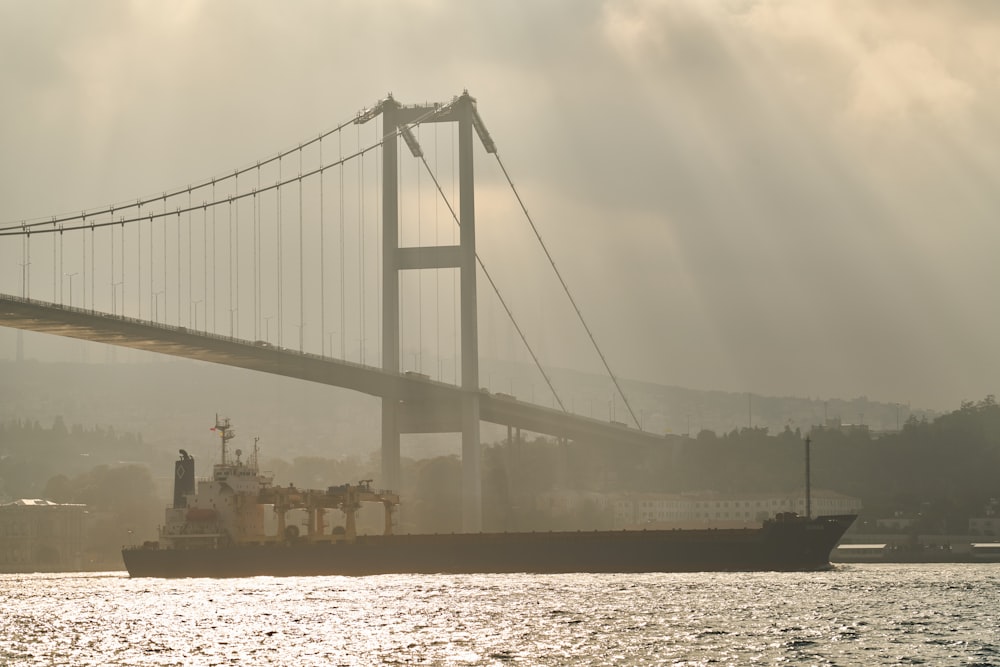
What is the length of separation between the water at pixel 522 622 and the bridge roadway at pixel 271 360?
1143cm

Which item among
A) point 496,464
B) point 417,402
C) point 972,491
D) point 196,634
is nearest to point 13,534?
point 496,464

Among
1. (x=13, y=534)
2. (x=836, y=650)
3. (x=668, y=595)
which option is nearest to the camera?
(x=836, y=650)

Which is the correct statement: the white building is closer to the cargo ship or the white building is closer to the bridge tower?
the bridge tower

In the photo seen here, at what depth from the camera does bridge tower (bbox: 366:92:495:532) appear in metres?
80.0

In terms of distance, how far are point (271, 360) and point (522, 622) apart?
118 feet

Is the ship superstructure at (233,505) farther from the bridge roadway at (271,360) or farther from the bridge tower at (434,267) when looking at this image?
the bridge tower at (434,267)

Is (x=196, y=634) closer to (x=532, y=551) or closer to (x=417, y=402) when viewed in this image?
(x=532, y=551)

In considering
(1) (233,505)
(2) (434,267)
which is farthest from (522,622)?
(2) (434,267)

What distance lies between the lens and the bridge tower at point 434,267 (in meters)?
80.0

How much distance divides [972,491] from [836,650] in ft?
345

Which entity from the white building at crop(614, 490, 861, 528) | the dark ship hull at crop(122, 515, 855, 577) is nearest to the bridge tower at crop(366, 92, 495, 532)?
the dark ship hull at crop(122, 515, 855, 577)

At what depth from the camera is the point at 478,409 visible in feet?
271

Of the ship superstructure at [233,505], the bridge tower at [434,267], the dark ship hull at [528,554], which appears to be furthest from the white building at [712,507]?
the dark ship hull at [528,554]

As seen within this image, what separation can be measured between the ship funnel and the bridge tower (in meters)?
10.2
